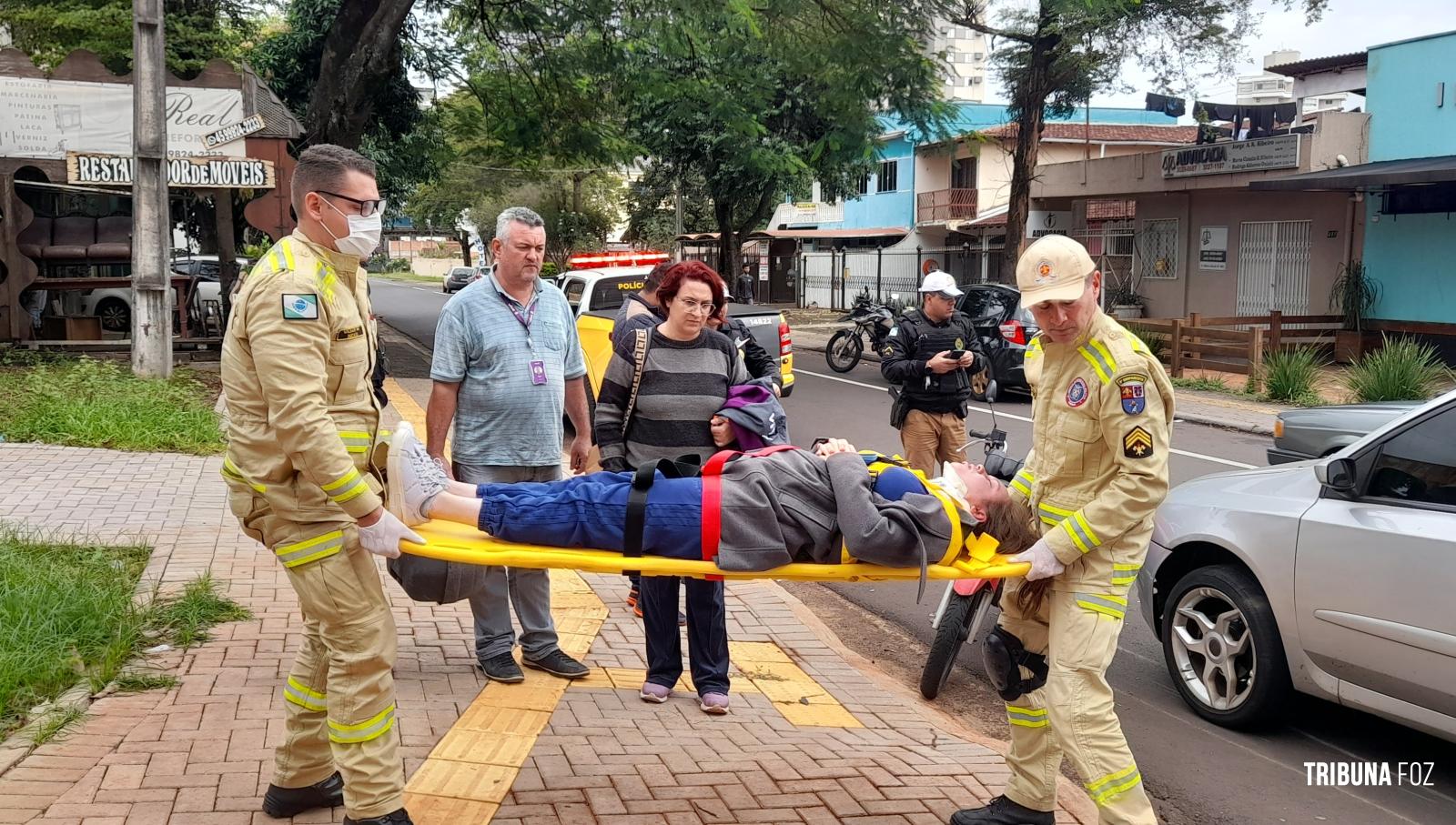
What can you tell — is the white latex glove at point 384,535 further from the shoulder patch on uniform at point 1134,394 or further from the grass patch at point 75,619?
the shoulder patch on uniform at point 1134,394

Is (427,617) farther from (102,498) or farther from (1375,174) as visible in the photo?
(1375,174)

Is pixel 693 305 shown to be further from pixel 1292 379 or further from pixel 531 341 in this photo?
pixel 1292 379

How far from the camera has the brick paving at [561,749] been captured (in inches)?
147

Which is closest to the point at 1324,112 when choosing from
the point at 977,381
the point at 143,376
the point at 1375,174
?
the point at 1375,174

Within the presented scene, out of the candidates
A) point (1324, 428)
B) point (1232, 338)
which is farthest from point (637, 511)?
point (1232, 338)

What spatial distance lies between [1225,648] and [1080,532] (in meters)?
1.97

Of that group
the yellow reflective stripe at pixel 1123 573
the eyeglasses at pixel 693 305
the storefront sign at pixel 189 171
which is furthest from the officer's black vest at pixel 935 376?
the storefront sign at pixel 189 171

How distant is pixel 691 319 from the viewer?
196 inches

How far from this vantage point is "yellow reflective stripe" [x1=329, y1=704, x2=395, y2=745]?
343 cm

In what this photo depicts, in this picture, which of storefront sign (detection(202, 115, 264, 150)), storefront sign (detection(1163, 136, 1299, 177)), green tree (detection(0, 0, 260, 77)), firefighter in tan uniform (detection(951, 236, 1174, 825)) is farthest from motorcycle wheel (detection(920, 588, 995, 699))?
storefront sign (detection(1163, 136, 1299, 177))

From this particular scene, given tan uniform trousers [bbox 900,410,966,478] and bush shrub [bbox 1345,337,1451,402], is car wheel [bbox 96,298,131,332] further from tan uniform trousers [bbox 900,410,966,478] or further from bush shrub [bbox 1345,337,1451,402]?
bush shrub [bbox 1345,337,1451,402]

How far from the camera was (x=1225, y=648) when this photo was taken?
510 cm

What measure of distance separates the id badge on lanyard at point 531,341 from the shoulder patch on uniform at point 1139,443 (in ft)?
8.37

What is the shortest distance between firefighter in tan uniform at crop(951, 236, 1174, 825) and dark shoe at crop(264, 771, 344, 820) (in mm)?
2021
